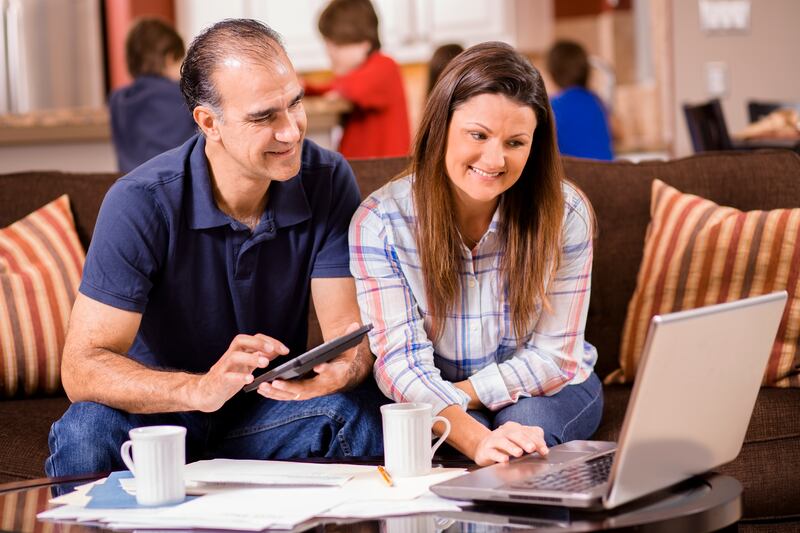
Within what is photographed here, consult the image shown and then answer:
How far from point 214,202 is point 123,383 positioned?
365 mm

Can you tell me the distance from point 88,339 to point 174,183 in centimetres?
31

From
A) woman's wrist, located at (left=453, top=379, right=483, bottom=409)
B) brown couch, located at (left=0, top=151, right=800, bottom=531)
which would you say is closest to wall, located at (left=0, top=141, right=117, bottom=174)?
brown couch, located at (left=0, top=151, right=800, bottom=531)

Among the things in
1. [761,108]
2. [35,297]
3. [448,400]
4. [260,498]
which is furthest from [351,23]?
[260,498]

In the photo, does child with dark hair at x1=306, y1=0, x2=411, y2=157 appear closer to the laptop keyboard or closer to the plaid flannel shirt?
the plaid flannel shirt

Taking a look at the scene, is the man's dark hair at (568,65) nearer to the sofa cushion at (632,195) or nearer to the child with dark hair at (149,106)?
the child with dark hair at (149,106)

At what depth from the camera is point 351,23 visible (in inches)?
153

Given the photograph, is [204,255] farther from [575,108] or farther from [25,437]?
[575,108]

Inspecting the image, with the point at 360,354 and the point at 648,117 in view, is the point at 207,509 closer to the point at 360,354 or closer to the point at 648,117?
the point at 360,354

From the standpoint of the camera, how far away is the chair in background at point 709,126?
369cm

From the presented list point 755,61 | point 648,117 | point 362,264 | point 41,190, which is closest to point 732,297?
point 362,264

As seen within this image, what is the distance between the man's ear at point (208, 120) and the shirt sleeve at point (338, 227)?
250mm

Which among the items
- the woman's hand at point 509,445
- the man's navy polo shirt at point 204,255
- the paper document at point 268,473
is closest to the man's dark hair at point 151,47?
the man's navy polo shirt at point 204,255

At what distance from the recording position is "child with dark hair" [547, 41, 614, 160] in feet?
13.8

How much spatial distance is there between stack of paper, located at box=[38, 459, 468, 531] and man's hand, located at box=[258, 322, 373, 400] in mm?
108
